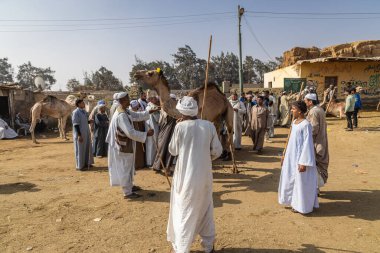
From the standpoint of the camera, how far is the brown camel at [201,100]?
639 cm

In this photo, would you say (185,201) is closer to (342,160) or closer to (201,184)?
(201,184)

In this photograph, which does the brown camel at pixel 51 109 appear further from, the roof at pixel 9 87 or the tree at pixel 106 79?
the tree at pixel 106 79

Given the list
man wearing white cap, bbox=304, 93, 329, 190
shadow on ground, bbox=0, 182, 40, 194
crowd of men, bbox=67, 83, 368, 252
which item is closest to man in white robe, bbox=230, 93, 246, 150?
crowd of men, bbox=67, 83, 368, 252

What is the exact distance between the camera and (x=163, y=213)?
4867 millimetres

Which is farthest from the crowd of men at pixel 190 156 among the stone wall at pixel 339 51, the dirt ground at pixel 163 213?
the stone wall at pixel 339 51

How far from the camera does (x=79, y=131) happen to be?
25.5 ft

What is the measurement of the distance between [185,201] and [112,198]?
8.72 ft

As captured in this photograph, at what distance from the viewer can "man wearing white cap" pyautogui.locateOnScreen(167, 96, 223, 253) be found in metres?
3.36

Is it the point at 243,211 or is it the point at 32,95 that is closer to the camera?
the point at 243,211

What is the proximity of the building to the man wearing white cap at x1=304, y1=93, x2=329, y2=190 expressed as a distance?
1536 centimetres

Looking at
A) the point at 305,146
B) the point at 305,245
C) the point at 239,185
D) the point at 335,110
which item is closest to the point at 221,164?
the point at 239,185

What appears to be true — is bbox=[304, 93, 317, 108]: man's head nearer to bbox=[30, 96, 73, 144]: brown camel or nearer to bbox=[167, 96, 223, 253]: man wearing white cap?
bbox=[167, 96, 223, 253]: man wearing white cap

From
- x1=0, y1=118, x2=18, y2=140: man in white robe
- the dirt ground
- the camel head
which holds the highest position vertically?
the camel head

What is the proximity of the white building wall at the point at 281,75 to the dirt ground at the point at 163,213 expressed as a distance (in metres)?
13.7
